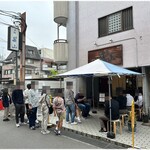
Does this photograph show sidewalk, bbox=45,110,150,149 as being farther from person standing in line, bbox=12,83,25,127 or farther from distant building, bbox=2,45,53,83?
distant building, bbox=2,45,53,83

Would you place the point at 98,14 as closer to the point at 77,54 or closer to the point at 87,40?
the point at 87,40

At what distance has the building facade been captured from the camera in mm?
9766

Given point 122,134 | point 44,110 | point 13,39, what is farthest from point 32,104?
point 13,39

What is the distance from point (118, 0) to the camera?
36.4ft

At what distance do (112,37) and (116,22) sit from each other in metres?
0.98

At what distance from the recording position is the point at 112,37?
36.8ft

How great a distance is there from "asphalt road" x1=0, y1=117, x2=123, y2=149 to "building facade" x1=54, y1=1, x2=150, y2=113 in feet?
12.1

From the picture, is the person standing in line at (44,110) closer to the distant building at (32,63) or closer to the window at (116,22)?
the window at (116,22)

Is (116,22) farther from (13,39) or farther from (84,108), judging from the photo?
(13,39)

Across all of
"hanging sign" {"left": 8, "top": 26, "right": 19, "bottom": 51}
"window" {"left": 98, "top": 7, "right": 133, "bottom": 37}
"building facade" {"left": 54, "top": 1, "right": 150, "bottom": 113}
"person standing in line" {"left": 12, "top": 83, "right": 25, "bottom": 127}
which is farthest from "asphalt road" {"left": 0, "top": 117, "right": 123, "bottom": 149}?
→ "window" {"left": 98, "top": 7, "right": 133, "bottom": 37}

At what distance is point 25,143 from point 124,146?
127 inches

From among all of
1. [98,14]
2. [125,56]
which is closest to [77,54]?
[98,14]

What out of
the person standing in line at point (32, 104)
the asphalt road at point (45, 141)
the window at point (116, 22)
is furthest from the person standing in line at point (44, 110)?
the window at point (116, 22)

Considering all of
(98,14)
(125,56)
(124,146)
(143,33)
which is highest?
(98,14)
